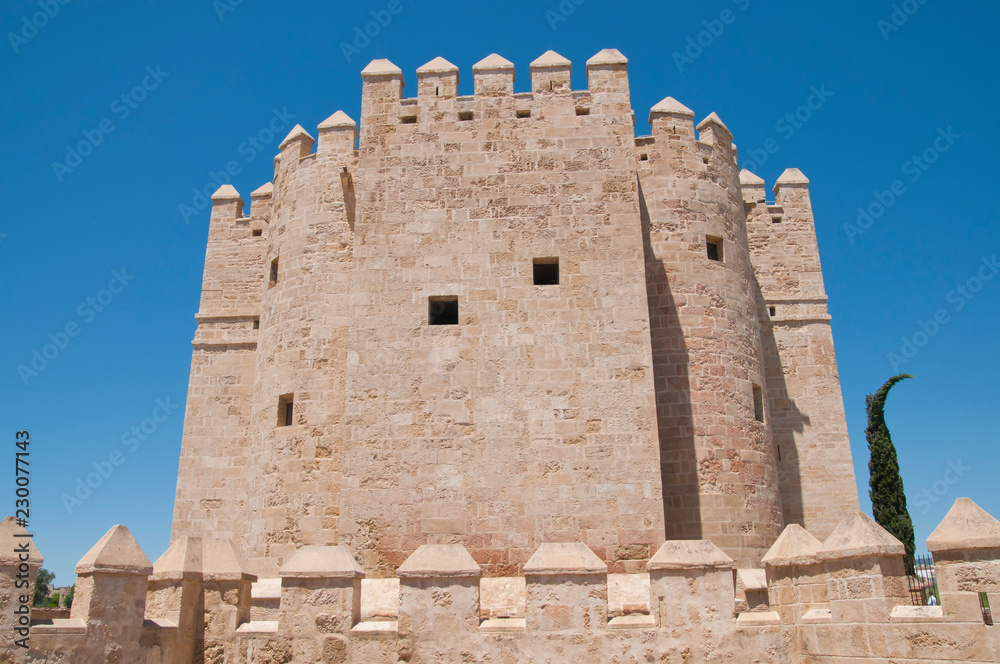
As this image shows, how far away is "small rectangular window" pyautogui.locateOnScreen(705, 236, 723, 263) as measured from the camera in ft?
46.8

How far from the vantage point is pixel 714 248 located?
1438cm

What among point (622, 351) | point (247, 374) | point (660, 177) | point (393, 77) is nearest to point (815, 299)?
point (660, 177)

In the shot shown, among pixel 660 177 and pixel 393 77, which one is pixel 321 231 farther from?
pixel 660 177

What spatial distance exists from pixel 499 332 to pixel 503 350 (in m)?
0.30

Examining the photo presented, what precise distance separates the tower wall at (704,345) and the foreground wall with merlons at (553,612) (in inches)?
179

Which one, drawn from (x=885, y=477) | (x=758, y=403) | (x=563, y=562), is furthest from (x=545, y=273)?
(x=885, y=477)

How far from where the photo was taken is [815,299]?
54.9ft

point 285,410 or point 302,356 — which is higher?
point 302,356

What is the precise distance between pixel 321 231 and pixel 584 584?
8.76 metres

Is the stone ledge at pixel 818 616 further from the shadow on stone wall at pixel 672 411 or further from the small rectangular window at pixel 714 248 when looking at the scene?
the small rectangular window at pixel 714 248

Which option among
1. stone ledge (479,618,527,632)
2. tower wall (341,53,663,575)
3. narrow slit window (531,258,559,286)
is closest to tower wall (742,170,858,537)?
tower wall (341,53,663,575)

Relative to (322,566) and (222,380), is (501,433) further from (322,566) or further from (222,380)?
(222,380)

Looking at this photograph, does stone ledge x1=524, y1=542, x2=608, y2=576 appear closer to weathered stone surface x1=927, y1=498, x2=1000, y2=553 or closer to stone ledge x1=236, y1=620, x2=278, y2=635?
stone ledge x1=236, y1=620, x2=278, y2=635

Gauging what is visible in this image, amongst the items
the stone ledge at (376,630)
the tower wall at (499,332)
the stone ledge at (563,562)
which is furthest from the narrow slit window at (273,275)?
the stone ledge at (563,562)
